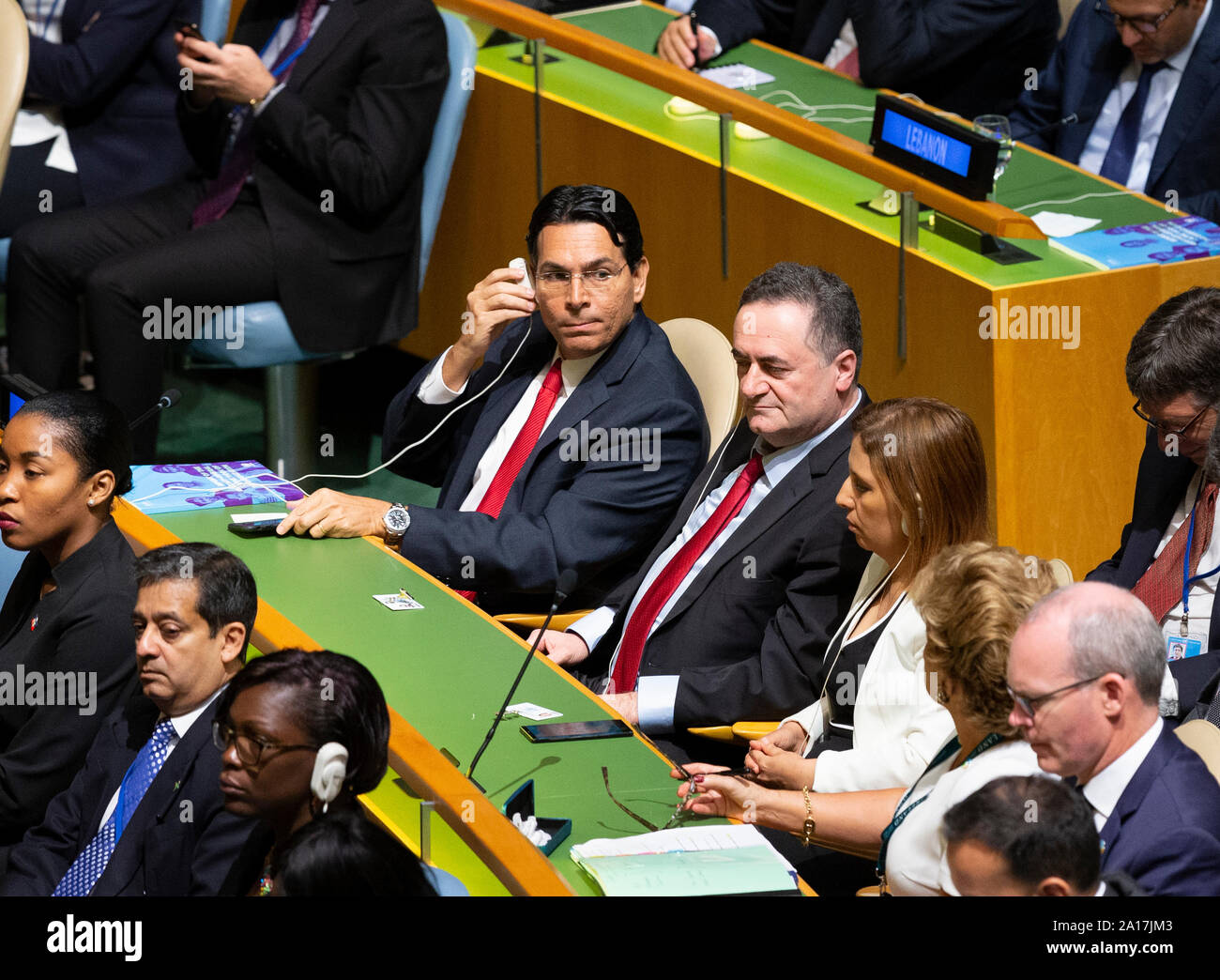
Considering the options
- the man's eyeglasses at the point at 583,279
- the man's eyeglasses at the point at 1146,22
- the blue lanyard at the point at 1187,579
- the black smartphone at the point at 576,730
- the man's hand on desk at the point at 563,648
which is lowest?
the man's hand on desk at the point at 563,648

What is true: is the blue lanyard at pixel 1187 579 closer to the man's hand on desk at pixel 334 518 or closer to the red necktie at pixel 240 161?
the man's hand on desk at pixel 334 518

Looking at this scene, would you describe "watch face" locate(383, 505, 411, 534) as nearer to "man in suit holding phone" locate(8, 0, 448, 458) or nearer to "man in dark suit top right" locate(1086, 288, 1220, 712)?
"man in suit holding phone" locate(8, 0, 448, 458)

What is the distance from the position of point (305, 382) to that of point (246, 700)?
8.17ft

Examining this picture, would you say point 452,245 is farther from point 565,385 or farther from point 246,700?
point 246,700

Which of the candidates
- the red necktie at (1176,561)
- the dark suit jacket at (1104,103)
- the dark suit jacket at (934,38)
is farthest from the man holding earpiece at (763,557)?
the dark suit jacket at (934,38)

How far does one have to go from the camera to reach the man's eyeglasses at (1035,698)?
6.32 ft

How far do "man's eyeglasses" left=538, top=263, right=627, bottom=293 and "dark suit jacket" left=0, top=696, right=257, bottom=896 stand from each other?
1168 mm

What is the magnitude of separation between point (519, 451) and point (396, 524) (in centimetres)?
34

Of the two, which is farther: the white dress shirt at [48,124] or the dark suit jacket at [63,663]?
the white dress shirt at [48,124]

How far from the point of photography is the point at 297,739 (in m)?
2.04

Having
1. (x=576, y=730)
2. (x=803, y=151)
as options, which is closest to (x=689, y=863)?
(x=576, y=730)

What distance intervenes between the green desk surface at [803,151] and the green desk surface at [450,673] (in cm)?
126

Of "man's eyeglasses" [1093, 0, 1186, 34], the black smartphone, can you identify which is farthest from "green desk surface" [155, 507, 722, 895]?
"man's eyeglasses" [1093, 0, 1186, 34]

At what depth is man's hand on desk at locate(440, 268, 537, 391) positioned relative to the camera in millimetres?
3480
